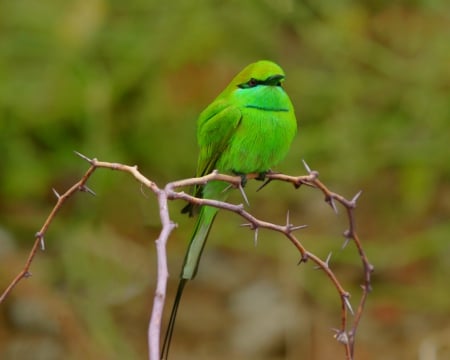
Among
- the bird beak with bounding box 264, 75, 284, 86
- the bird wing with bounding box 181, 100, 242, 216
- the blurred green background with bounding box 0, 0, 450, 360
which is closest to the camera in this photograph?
the bird beak with bounding box 264, 75, 284, 86

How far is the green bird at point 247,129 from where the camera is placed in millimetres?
2461

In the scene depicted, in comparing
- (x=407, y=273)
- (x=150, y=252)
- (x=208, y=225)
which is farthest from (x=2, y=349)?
(x=208, y=225)

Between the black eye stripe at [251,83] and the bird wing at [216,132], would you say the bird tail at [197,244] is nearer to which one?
the bird wing at [216,132]

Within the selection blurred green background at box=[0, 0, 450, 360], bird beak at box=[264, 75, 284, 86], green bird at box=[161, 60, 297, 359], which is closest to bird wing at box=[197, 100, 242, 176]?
green bird at box=[161, 60, 297, 359]

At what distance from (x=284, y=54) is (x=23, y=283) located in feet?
5.92

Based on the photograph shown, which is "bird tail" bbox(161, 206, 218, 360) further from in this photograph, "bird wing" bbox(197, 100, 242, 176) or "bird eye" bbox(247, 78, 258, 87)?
"bird eye" bbox(247, 78, 258, 87)

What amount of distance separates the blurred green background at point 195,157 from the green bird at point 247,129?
2.04m

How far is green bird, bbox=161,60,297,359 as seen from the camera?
2.46 meters

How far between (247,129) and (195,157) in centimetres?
261

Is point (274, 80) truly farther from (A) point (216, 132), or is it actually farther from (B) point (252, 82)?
(A) point (216, 132)

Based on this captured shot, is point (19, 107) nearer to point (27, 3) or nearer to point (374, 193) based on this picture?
point (27, 3)

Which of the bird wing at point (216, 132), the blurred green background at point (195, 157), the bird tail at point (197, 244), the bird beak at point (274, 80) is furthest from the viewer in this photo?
the blurred green background at point (195, 157)

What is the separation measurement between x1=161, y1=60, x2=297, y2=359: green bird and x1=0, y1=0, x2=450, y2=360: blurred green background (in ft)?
6.71


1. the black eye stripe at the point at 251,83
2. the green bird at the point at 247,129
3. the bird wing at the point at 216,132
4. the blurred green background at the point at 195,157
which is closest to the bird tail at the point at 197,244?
the green bird at the point at 247,129
